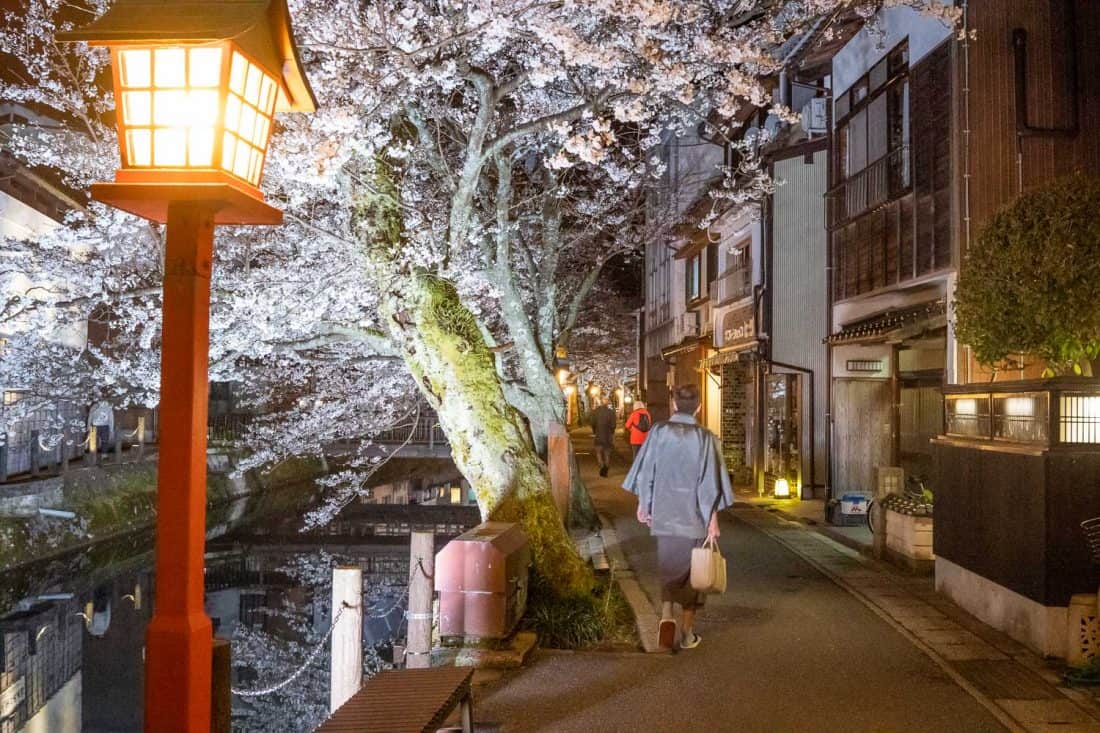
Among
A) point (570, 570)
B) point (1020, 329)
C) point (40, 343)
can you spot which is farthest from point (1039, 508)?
point (40, 343)

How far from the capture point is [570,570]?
399 inches

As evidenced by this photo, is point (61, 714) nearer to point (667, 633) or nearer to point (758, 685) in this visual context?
point (667, 633)

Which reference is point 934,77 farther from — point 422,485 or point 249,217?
point 422,485

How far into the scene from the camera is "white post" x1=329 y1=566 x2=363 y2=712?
6676 mm

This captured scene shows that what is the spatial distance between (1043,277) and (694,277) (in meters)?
22.6

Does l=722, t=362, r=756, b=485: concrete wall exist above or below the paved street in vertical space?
above

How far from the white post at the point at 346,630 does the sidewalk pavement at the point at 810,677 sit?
1021 mm

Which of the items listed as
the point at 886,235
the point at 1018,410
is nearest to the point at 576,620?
the point at 1018,410

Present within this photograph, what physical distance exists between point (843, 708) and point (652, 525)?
2.04 metres

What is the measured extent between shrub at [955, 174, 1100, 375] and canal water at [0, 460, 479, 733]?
23.4 ft

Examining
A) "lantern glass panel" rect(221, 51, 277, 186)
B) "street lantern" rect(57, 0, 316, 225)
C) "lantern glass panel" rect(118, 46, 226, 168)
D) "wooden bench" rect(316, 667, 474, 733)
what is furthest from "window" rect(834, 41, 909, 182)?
"lantern glass panel" rect(118, 46, 226, 168)

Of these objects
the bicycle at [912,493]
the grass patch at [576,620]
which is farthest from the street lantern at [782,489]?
the grass patch at [576,620]

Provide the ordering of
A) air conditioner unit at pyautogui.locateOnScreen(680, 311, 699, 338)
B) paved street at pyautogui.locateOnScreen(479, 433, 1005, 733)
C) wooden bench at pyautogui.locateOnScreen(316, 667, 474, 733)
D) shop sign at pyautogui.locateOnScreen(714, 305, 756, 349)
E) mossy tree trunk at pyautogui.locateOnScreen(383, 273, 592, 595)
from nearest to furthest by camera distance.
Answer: wooden bench at pyautogui.locateOnScreen(316, 667, 474, 733) < paved street at pyautogui.locateOnScreen(479, 433, 1005, 733) < mossy tree trunk at pyautogui.locateOnScreen(383, 273, 592, 595) < shop sign at pyautogui.locateOnScreen(714, 305, 756, 349) < air conditioner unit at pyautogui.locateOnScreen(680, 311, 699, 338)

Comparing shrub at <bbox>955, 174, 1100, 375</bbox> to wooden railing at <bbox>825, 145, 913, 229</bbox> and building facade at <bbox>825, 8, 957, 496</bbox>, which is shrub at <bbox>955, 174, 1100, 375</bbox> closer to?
building facade at <bbox>825, 8, 957, 496</bbox>
